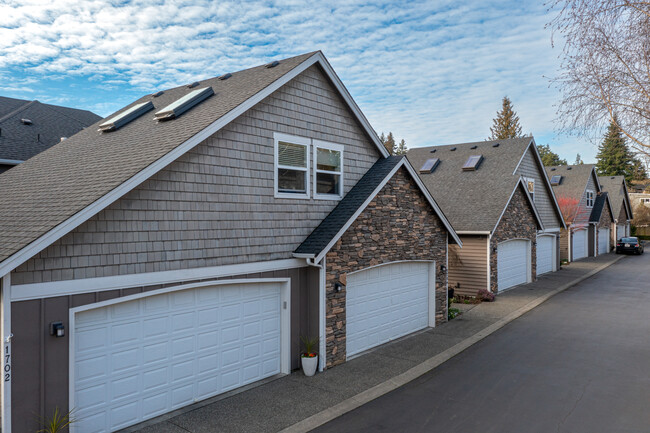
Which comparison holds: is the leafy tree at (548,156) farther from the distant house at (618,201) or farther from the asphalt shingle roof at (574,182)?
the asphalt shingle roof at (574,182)

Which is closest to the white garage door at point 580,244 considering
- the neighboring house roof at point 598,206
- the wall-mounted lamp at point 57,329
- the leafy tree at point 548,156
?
the neighboring house roof at point 598,206

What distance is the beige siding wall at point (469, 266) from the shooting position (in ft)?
64.7

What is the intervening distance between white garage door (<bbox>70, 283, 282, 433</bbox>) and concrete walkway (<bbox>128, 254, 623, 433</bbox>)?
330 mm

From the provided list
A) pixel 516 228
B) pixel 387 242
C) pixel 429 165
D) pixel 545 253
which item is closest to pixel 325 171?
pixel 387 242

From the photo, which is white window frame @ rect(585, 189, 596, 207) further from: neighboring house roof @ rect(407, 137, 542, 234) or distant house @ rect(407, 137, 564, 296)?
neighboring house roof @ rect(407, 137, 542, 234)

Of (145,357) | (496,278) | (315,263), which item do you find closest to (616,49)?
(315,263)

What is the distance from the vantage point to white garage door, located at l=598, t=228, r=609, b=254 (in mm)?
39219

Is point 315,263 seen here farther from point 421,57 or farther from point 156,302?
point 421,57

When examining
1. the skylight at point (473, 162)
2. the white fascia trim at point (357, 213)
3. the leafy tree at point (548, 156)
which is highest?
the leafy tree at point (548, 156)

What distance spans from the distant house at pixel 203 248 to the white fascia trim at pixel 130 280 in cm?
3

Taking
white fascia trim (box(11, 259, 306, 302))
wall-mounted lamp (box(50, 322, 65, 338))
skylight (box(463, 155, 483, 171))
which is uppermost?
skylight (box(463, 155, 483, 171))

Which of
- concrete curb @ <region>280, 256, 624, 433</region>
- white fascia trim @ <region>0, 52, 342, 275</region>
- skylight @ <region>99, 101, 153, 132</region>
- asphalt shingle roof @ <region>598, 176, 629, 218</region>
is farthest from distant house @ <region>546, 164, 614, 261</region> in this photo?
skylight @ <region>99, 101, 153, 132</region>

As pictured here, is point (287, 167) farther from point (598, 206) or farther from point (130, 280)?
point (598, 206)

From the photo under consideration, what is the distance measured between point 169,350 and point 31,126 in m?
15.0
